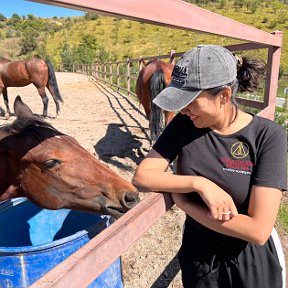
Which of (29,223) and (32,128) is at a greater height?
(32,128)

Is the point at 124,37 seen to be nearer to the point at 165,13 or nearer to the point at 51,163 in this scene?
the point at 51,163

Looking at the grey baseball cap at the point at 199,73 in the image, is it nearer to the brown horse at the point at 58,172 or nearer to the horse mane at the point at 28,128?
the brown horse at the point at 58,172

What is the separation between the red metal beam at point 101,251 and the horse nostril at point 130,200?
0.71m

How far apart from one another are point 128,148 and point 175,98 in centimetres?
462

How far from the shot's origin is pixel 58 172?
1814mm

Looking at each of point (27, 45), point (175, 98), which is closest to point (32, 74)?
point (175, 98)

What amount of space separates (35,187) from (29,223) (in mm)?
649

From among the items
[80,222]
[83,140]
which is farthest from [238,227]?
[83,140]

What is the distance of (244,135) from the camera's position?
1.09m

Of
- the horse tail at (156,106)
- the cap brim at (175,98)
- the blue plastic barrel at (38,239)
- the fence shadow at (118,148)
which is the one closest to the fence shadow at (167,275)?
the blue plastic barrel at (38,239)

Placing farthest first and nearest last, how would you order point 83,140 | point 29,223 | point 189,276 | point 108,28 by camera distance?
point 108,28
point 83,140
point 29,223
point 189,276

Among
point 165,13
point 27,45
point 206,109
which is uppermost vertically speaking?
point 27,45

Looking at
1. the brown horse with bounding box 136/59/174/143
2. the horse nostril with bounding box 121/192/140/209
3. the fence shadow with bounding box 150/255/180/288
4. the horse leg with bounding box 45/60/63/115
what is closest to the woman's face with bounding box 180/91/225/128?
the horse nostril with bounding box 121/192/140/209

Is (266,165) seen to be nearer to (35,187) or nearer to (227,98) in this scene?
(227,98)
